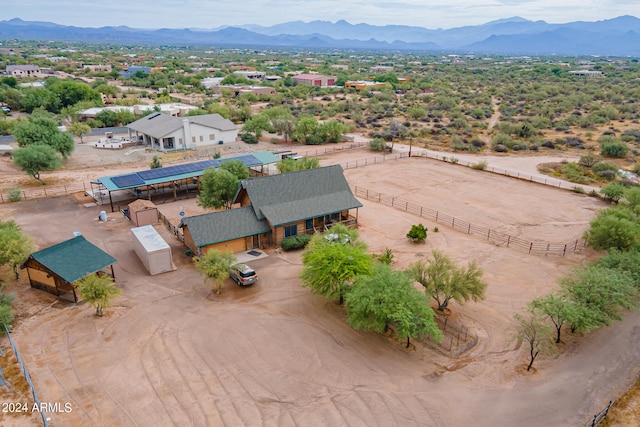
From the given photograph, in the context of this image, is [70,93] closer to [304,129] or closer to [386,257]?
[304,129]

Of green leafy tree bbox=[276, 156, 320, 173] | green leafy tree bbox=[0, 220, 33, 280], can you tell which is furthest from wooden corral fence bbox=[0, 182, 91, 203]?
green leafy tree bbox=[276, 156, 320, 173]

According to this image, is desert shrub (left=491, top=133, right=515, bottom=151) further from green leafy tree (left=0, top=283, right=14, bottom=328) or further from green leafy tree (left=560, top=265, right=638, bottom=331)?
green leafy tree (left=0, top=283, right=14, bottom=328)

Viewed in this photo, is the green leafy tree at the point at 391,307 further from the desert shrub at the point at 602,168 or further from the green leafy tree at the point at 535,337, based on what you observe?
the desert shrub at the point at 602,168

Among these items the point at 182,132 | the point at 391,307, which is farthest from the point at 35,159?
the point at 391,307

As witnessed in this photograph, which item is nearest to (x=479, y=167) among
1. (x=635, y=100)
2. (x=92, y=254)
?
(x=92, y=254)

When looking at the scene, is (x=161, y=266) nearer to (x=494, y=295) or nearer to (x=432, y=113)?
(x=494, y=295)
